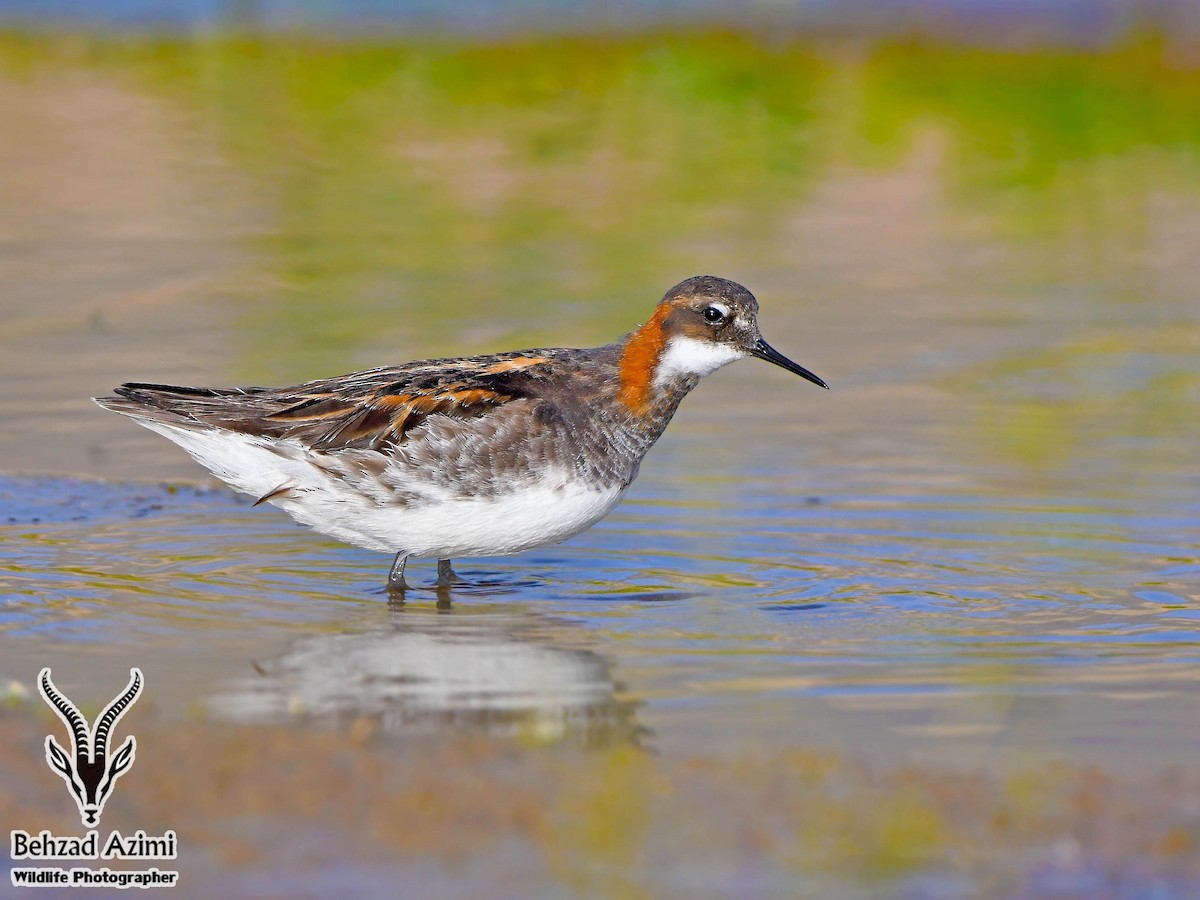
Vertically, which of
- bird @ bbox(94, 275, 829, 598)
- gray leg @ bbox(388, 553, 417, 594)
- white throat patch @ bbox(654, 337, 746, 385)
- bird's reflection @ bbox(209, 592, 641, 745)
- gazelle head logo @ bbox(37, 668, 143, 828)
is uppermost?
white throat patch @ bbox(654, 337, 746, 385)

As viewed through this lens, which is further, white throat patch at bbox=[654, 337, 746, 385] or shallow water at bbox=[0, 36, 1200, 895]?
white throat patch at bbox=[654, 337, 746, 385]

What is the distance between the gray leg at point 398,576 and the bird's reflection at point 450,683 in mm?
663

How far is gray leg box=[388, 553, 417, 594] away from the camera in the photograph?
10.0 m

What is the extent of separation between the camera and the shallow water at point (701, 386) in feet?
26.9

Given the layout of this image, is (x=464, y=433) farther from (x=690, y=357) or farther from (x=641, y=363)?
(x=690, y=357)

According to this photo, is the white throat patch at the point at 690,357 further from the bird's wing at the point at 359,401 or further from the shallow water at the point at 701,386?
the shallow water at the point at 701,386

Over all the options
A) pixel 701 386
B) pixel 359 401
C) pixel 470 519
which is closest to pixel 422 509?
pixel 470 519

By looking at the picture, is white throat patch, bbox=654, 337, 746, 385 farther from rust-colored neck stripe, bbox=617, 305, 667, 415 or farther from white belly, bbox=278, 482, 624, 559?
white belly, bbox=278, 482, 624, 559

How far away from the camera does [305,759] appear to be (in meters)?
7.00

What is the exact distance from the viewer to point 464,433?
9695 mm

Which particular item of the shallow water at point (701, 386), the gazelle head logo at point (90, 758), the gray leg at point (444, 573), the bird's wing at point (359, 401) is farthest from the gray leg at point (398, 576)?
the gazelle head logo at point (90, 758)

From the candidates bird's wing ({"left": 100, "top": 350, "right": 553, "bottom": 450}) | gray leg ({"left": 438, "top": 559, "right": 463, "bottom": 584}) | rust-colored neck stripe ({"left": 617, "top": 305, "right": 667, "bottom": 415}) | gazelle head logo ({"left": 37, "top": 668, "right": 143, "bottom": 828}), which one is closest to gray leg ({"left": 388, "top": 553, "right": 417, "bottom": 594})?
gray leg ({"left": 438, "top": 559, "right": 463, "bottom": 584})

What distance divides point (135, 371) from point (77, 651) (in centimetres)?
597

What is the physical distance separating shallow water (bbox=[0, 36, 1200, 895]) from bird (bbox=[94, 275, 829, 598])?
1.43ft
